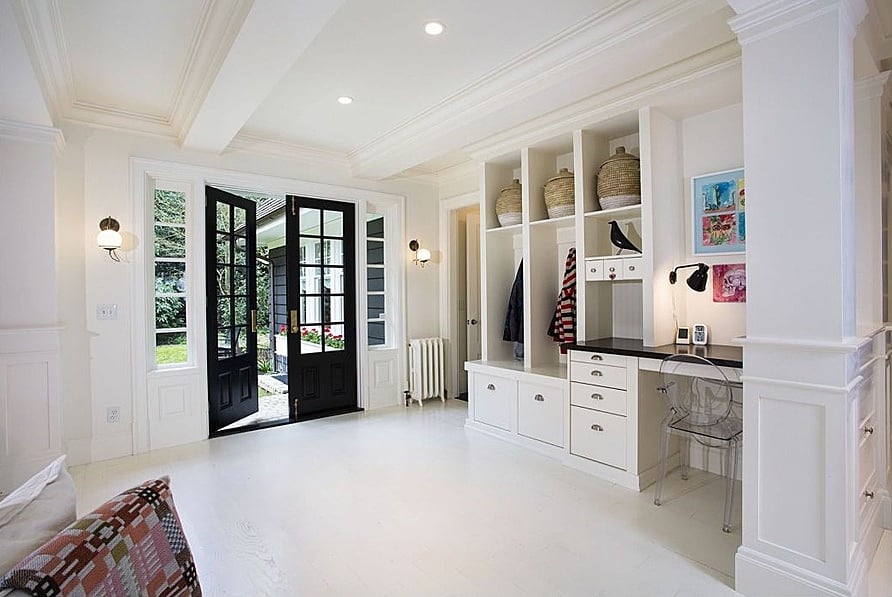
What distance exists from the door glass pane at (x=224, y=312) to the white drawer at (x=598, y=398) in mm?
3146

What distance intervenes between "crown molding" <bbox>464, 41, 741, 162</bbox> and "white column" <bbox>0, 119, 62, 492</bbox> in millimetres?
3210

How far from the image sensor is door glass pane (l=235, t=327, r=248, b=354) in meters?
4.66

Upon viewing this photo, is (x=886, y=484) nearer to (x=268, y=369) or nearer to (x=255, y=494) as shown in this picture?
(x=255, y=494)

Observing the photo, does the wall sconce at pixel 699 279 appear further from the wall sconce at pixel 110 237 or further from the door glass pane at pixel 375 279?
the wall sconce at pixel 110 237

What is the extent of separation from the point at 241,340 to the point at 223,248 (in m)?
0.91

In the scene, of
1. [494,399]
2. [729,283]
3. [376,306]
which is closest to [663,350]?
[729,283]

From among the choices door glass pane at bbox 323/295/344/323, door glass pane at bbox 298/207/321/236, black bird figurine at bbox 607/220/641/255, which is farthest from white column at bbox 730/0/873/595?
door glass pane at bbox 298/207/321/236

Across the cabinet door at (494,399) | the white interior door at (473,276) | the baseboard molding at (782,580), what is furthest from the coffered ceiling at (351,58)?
the baseboard molding at (782,580)

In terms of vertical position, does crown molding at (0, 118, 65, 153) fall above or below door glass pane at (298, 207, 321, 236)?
above

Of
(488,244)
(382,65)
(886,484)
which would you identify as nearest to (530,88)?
(382,65)

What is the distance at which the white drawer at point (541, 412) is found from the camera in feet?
11.9

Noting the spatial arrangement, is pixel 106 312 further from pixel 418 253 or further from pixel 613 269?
pixel 613 269

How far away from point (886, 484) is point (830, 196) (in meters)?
1.80

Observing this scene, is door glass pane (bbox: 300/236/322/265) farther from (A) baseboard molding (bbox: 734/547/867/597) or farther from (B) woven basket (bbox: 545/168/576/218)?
(A) baseboard molding (bbox: 734/547/867/597)
